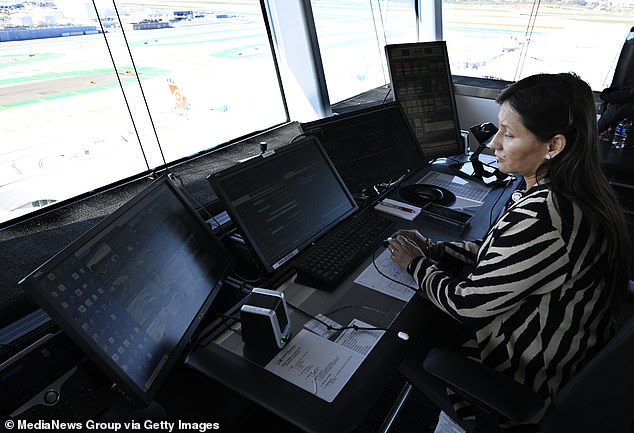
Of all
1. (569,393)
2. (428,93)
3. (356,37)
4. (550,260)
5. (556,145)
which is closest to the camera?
(569,393)

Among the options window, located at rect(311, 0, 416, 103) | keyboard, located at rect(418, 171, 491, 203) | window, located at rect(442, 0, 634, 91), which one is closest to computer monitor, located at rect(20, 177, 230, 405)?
keyboard, located at rect(418, 171, 491, 203)

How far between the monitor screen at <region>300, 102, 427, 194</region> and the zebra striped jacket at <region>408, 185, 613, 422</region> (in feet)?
2.56

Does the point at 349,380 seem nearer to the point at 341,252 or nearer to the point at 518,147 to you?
the point at 341,252

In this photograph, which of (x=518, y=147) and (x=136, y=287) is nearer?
(x=136, y=287)

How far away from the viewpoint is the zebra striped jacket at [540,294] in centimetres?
99

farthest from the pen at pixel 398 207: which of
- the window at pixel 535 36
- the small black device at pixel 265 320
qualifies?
the window at pixel 535 36

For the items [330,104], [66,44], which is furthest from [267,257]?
[330,104]

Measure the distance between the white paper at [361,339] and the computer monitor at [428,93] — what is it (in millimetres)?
1345

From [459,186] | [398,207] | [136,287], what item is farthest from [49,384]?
[459,186]

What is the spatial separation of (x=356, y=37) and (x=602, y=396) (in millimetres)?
2887

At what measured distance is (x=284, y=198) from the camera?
4.57ft

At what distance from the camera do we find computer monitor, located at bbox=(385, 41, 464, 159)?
214 cm

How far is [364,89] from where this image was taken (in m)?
3.29

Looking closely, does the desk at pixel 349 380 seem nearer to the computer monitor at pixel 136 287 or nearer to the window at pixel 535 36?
the computer monitor at pixel 136 287
